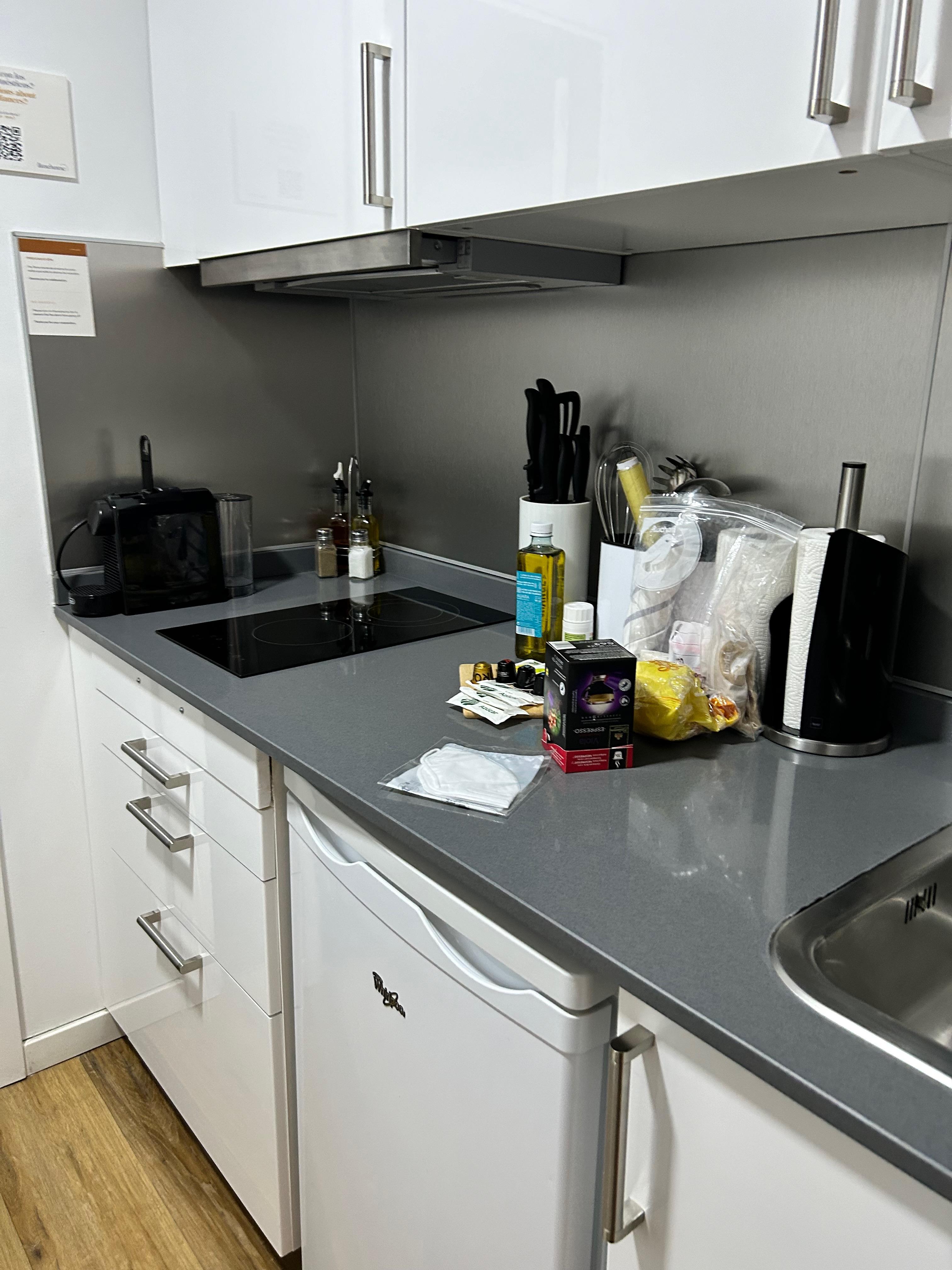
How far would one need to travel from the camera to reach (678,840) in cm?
98

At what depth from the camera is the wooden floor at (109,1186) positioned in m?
1.57

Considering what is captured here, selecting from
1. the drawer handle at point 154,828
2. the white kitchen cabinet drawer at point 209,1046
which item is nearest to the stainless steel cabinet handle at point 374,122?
the drawer handle at point 154,828

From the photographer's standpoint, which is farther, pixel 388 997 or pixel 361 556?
pixel 361 556

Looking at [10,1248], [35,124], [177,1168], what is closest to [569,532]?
[35,124]

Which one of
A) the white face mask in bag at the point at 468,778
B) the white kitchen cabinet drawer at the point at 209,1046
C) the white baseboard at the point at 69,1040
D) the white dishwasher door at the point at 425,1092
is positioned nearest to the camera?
the white dishwasher door at the point at 425,1092

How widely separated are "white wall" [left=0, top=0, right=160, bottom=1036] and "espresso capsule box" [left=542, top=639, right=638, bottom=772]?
1167 mm

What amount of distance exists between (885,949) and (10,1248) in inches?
58.9

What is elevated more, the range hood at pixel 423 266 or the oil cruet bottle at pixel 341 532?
the range hood at pixel 423 266

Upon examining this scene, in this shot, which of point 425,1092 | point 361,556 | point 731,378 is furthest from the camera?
point 361,556

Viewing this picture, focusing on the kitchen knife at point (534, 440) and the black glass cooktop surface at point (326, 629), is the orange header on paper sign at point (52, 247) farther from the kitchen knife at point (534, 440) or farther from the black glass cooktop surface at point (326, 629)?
the kitchen knife at point (534, 440)

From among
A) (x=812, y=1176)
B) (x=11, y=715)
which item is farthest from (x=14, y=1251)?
(x=812, y=1176)

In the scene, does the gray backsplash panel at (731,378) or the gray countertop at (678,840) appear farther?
the gray backsplash panel at (731,378)

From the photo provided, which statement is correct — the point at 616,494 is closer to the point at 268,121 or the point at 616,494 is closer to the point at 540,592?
the point at 540,592

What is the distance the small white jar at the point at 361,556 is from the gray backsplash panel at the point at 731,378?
171 mm
